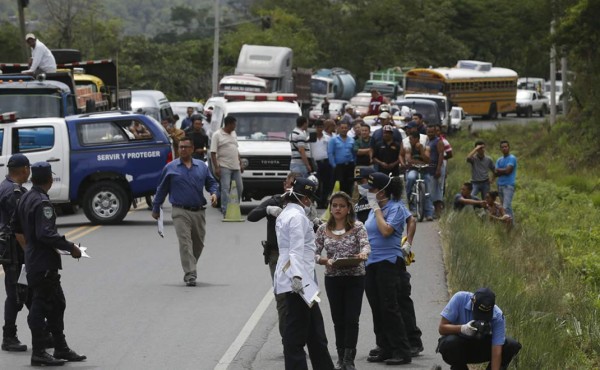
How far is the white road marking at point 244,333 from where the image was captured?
11.9m

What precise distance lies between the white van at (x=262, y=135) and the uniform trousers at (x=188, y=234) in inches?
324

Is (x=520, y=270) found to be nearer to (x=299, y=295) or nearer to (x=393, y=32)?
(x=299, y=295)

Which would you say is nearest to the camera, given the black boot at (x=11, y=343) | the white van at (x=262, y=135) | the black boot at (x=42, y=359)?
the black boot at (x=42, y=359)

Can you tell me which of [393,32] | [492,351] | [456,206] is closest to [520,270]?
[456,206]

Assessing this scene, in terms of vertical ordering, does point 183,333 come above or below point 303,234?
below

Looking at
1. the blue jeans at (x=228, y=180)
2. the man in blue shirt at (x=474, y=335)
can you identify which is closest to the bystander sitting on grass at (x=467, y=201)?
the blue jeans at (x=228, y=180)

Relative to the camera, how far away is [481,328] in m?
9.95

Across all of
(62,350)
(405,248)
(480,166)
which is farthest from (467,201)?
(62,350)

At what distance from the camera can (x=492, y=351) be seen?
10125 millimetres

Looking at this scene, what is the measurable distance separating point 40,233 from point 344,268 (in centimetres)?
267

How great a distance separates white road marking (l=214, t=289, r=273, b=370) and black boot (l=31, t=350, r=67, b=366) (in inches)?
57.3

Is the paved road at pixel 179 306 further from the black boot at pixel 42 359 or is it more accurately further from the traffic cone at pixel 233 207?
the traffic cone at pixel 233 207

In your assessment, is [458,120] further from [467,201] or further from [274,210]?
[274,210]

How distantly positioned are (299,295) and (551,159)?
3248 cm
